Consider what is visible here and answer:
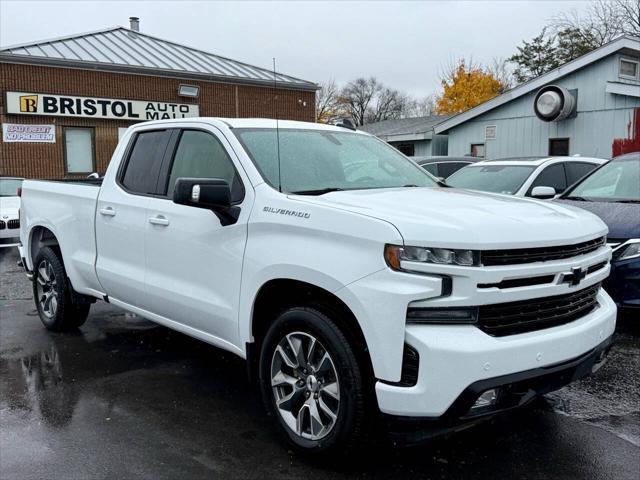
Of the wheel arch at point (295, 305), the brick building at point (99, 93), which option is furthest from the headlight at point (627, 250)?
the brick building at point (99, 93)

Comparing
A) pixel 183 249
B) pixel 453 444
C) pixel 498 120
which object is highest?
pixel 498 120

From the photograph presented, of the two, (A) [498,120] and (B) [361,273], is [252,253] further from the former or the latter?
(A) [498,120]

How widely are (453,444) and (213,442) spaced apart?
4.53 ft

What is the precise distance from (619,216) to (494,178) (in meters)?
3.01

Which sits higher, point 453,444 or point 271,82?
point 271,82

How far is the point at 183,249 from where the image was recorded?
4109mm

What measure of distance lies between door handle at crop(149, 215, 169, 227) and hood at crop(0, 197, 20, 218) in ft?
26.5

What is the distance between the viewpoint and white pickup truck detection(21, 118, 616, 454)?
2.84 metres

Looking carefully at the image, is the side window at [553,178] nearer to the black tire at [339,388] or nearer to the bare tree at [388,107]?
the black tire at [339,388]

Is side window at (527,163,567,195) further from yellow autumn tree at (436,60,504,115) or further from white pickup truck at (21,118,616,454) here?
yellow autumn tree at (436,60,504,115)

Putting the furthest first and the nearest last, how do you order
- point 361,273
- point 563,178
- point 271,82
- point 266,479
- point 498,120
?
point 271,82, point 498,120, point 563,178, point 266,479, point 361,273

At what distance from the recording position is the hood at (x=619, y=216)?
550 cm

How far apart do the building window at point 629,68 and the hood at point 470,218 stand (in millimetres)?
14522

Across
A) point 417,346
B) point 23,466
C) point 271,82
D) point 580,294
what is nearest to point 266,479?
point 417,346
